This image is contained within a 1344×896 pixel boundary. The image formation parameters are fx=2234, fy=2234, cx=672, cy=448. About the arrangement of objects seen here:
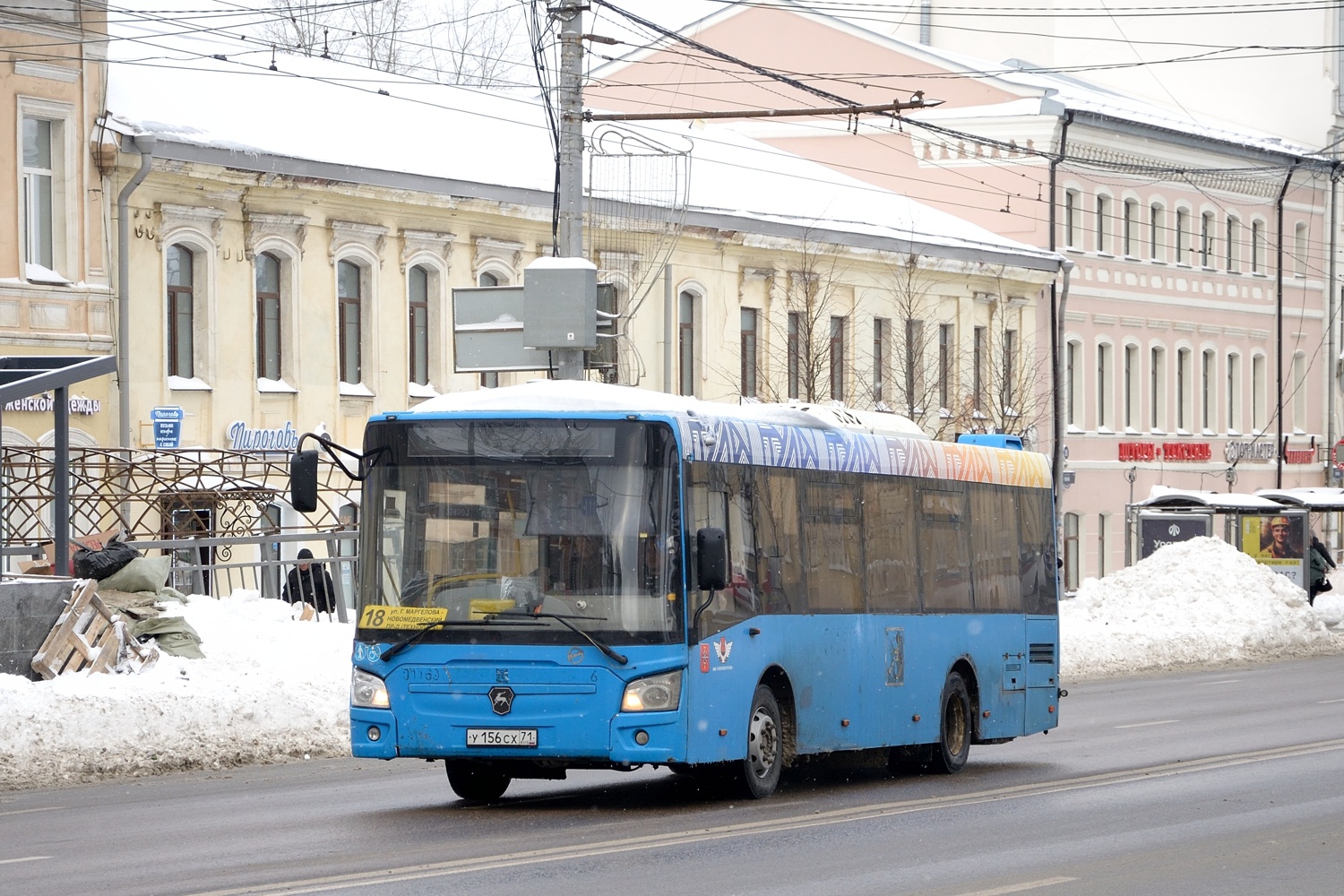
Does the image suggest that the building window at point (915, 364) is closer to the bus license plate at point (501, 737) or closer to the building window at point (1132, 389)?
the building window at point (1132, 389)

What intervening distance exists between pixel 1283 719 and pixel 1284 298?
4155 centimetres

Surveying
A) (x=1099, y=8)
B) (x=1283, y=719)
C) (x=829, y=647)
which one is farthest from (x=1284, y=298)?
(x=829, y=647)

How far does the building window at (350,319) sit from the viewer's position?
111ft

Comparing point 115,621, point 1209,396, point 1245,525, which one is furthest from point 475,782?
point 1209,396

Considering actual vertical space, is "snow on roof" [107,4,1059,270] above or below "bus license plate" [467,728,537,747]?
above

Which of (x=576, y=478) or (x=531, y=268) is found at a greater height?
(x=531, y=268)

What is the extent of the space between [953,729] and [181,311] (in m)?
17.1

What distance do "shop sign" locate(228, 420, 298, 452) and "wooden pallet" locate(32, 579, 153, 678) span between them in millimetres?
10935

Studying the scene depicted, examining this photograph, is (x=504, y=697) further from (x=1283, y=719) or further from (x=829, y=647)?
(x=1283, y=719)

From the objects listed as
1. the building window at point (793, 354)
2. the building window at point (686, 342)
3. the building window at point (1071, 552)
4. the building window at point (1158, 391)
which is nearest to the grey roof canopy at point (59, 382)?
the building window at point (686, 342)

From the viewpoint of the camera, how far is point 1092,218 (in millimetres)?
52812

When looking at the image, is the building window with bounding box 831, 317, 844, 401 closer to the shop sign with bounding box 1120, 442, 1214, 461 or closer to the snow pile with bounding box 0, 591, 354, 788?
the shop sign with bounding box 1120, 442, 1214, 461

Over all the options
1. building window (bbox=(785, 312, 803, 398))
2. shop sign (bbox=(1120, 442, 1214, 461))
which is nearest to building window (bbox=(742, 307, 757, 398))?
building window (bbox=(785, 312, 803, 398))

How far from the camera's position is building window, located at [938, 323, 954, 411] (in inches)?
1841
